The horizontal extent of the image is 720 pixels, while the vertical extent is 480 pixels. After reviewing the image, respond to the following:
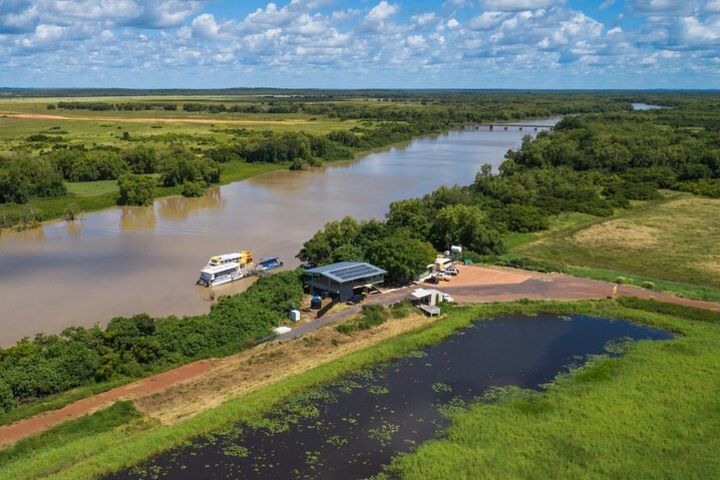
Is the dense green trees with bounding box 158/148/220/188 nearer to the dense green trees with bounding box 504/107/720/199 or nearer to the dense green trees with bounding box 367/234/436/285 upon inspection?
the dense green trees with bounding box 367/234/436/285

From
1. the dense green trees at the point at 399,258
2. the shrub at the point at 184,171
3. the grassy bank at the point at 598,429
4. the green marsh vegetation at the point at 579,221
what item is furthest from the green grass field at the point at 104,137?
the grassy bank at the point at 598,429

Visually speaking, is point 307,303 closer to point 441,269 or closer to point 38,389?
point 441,269

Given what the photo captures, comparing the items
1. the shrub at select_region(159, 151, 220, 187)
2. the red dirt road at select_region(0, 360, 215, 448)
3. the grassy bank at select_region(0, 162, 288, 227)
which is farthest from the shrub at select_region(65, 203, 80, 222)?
the red dirt road at select_region(0, 360, 215, 448)

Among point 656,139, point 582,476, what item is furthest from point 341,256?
point 656,139

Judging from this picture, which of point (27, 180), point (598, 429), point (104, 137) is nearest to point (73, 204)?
point (27, 180)

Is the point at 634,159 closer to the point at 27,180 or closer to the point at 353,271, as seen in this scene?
the point at 353,271

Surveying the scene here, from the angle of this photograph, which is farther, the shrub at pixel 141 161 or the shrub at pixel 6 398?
the shrub at pixel 141 161

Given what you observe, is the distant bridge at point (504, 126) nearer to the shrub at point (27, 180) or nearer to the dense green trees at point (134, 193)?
the dense green trees at point (134, 193)

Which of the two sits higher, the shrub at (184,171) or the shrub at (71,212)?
the shrub at (184,171)
